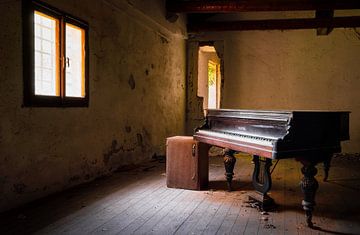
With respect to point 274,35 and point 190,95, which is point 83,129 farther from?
point 274,35

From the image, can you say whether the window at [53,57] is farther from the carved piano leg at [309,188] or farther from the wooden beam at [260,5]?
the wooden beam at [260,5]

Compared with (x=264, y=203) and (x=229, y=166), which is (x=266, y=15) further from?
(x=264, y=203)

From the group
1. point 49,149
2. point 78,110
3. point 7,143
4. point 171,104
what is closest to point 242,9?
point 171,104

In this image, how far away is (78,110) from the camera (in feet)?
15.0

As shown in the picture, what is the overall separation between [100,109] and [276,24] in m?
5.07

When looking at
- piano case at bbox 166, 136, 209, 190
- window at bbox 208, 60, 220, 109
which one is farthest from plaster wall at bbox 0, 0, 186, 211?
window at bbox 208, 60, 220, 109

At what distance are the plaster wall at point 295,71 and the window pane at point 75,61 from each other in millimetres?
5027

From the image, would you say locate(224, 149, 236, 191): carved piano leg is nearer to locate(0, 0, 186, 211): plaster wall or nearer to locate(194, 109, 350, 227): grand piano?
locate(194, 109, 350, 227): grand piano

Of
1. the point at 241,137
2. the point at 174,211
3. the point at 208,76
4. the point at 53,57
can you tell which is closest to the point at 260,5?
the point at 241,137

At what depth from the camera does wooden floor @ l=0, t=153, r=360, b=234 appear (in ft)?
10.2

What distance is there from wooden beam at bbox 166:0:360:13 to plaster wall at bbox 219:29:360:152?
178 centimetres

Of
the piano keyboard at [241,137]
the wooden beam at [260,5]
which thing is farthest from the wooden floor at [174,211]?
the wooden beam at [260,5]

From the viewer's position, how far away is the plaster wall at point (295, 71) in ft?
27.5

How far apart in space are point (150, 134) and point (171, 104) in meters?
1.51
